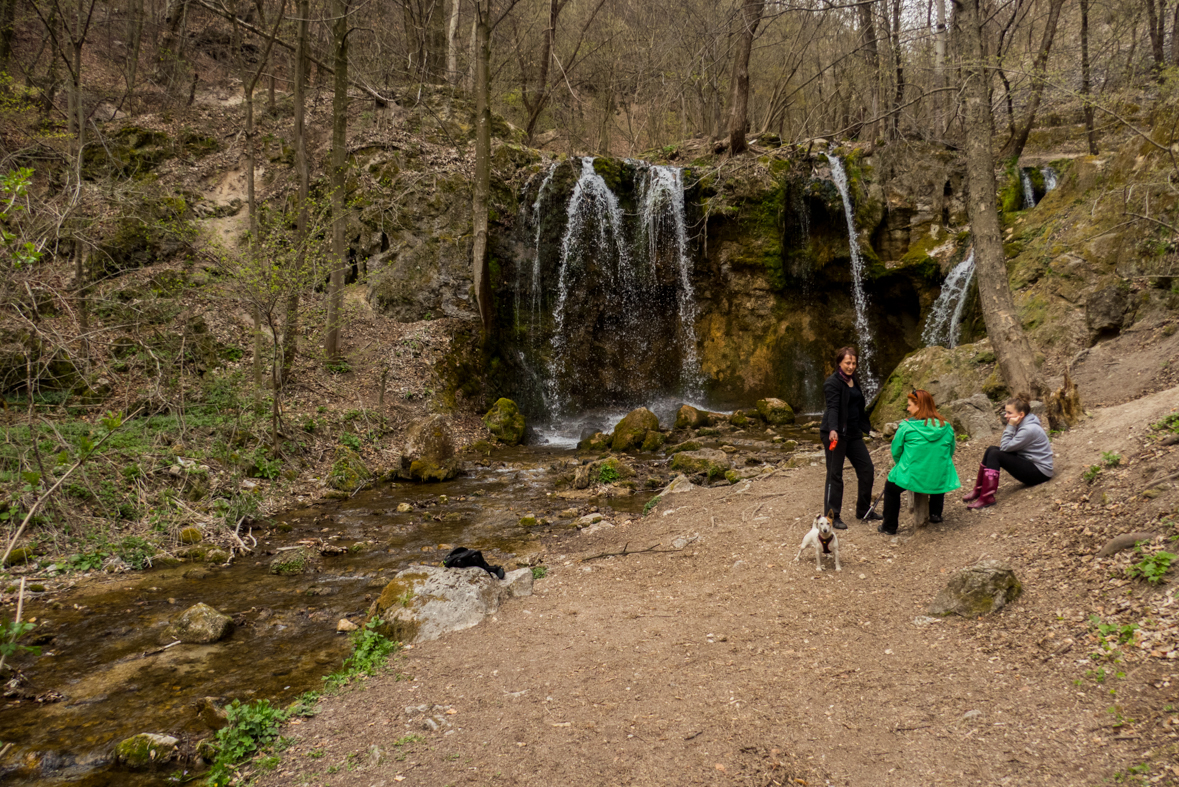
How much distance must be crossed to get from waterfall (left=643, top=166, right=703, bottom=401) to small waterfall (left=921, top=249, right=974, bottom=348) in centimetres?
637

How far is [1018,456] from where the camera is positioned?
5602mm

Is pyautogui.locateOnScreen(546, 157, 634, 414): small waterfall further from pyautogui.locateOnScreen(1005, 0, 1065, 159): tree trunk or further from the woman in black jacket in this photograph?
the woman in black jacket

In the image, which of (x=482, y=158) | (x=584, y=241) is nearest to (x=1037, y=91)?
(x=584, y=241)

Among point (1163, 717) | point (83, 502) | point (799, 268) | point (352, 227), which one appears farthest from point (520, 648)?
point (799, 268)

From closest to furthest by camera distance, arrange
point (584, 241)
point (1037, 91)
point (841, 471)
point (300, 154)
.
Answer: point (841, 471)
point (300, 154)
point (1037, 91)
point (584, 241)

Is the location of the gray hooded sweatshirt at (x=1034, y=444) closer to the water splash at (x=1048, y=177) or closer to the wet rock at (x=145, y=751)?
the wet rock at (x=145, y=751)

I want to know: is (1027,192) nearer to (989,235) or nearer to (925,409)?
(989,235)

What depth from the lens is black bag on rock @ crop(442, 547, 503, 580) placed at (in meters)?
5.84

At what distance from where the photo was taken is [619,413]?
17.4 meters

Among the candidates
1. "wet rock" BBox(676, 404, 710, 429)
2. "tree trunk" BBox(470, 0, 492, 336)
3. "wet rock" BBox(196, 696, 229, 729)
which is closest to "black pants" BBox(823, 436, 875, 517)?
"wet rock" BBox(196, 696, 229, 729)

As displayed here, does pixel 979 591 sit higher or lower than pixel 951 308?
lower

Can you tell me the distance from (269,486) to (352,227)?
29.6 feet

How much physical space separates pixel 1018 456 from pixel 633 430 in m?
8.56

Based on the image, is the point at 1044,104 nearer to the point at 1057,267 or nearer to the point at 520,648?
the point at 1057,267
